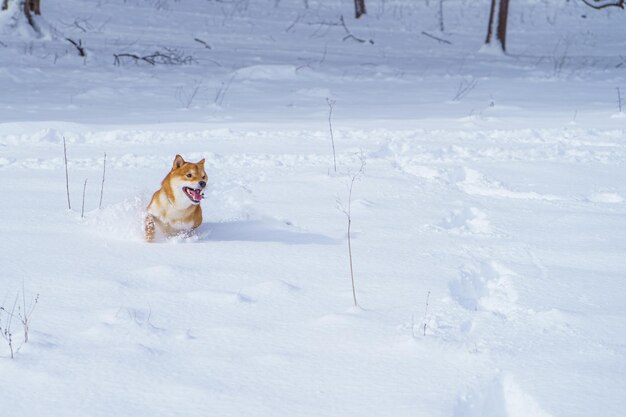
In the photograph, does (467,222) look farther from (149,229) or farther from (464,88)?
(464,88)

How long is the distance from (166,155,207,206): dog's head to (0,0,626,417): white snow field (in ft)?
0.88

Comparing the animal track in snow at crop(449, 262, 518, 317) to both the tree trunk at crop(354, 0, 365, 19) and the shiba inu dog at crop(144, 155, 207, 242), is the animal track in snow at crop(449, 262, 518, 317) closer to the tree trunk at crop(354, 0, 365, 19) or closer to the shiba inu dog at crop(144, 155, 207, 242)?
the shiba inu dog at crop(144, 155, 207, 242)

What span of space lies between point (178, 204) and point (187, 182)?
0.57 feet

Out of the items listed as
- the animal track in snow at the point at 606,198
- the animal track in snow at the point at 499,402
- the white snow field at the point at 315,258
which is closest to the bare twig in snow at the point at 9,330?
the white snow field at the point at 315,258

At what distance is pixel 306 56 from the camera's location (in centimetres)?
1593

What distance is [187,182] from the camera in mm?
4363

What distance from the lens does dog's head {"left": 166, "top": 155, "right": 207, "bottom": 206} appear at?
4348 mm

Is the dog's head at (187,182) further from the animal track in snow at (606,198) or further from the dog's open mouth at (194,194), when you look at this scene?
the animal track in snow at (606,198)

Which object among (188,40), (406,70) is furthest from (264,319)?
(188,40)

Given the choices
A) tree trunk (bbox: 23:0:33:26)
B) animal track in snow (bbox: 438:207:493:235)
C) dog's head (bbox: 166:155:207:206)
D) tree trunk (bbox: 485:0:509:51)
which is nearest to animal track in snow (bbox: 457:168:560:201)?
animal track in snow (bbox: 438:207:493:235)

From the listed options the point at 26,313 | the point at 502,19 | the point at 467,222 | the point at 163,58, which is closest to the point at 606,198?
the point at 467,222

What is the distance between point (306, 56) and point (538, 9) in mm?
14704

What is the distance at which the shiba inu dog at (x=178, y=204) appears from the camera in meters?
4.38

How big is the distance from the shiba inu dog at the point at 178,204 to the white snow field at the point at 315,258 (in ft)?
0.39
